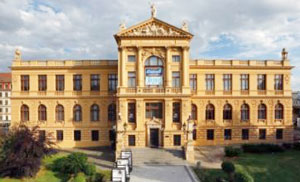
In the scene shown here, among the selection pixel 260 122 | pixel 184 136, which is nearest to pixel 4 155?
pixel 184 136

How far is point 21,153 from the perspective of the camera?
19.9m

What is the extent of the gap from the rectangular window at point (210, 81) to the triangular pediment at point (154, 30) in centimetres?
731

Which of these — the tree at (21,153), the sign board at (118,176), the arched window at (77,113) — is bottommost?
the sign board at (118,176)

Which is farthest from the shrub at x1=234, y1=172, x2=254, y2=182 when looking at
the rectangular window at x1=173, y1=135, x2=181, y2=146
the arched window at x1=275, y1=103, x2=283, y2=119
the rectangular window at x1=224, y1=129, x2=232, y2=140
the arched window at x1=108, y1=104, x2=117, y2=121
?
the arched window at x1=275, y1=103, x2=283, y2=119

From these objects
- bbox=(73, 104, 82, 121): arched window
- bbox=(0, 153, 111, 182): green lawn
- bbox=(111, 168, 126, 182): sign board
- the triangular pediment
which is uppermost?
the triangular pediment

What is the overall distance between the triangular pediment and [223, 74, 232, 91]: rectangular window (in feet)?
29.4

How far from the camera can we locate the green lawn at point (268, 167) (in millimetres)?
21980

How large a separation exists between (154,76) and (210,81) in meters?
9.35

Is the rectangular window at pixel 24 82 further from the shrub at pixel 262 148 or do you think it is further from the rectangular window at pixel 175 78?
the shrub at pixel 262 148

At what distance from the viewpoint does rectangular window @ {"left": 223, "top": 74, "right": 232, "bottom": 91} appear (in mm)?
35250

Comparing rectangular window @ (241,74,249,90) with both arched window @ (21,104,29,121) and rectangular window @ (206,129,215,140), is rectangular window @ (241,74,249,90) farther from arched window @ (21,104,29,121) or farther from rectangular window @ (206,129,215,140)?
arched window @ (21,104,29,121)

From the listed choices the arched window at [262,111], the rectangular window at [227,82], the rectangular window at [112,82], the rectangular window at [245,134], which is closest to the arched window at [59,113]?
the rectangular window at [112,82]

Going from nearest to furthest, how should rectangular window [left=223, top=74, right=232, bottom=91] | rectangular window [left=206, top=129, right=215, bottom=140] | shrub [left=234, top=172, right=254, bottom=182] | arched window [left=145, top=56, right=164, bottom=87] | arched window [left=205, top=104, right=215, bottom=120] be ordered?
1. shrub [left=234, top=172, right=254, bottom=182]
2. arched window [left=145, top=56, right=164, bottom=87]
3. rectangular window [left=206, top=129, right=215, bottom=140]
4. arched window [left=205, top=104, right=215, bottom=120]
5. rectangular window [left=223, top=74, right=232, bottom=91]

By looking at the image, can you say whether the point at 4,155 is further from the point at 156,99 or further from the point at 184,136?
the point at 184,136
